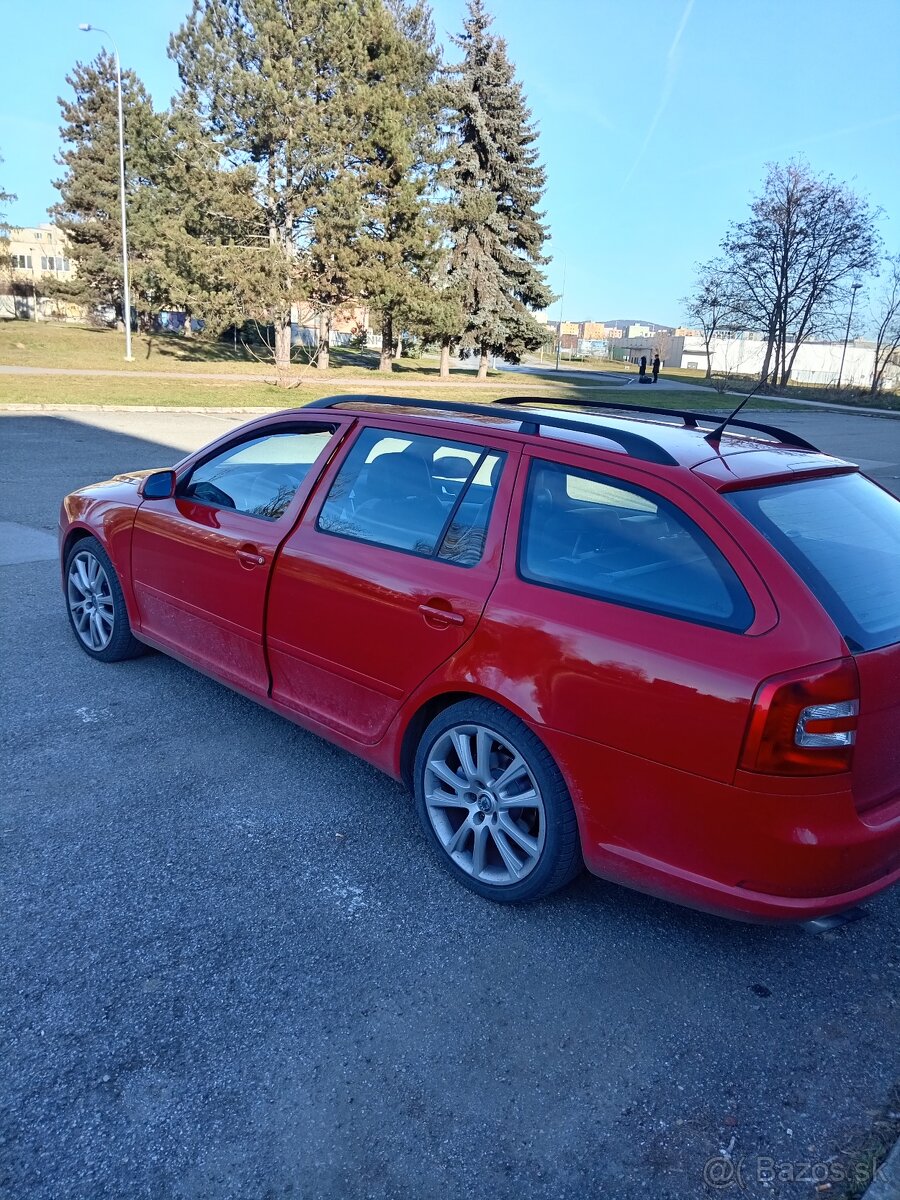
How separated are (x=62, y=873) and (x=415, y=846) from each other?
1.25 metres

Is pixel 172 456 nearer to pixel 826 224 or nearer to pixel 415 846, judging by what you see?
pixel 415 846

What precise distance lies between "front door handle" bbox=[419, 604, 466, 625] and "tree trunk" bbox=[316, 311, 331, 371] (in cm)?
3095

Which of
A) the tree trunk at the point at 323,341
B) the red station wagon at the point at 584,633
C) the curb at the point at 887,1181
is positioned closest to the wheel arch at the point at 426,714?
the red station wagon at the point at 584,633

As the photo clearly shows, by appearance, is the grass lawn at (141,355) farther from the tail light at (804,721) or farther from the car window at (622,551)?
the tail light at (804,721)

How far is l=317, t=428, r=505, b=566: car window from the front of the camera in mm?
3141

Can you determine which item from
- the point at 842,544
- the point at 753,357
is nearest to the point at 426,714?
the point at 842,544

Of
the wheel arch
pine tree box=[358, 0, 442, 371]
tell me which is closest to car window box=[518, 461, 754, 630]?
the wheel arch

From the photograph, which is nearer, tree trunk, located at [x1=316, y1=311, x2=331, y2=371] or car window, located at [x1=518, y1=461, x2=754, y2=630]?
car window, located at [x1=518, y1=461, x2=754, y2=630]

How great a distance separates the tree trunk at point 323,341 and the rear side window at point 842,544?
31.1 meters

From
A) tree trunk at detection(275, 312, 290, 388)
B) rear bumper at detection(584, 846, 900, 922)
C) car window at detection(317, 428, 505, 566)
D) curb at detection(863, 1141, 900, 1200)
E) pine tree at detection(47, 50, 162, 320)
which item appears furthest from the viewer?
pine tree at detection(47, 50, 162, 320)

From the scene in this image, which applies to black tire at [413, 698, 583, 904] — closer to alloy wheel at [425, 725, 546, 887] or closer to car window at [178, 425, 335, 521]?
alloy wheel at [425, 725, 546, 887]

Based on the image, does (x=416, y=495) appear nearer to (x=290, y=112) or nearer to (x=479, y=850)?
(x=479, y=850)

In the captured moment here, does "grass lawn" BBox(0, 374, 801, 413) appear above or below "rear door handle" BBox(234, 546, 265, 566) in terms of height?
below

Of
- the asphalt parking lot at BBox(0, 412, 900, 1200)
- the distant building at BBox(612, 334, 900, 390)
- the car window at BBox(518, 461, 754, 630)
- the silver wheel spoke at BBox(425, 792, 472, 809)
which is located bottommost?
the asphalt parking lot at BBox(0, 412, 900, 1200)
